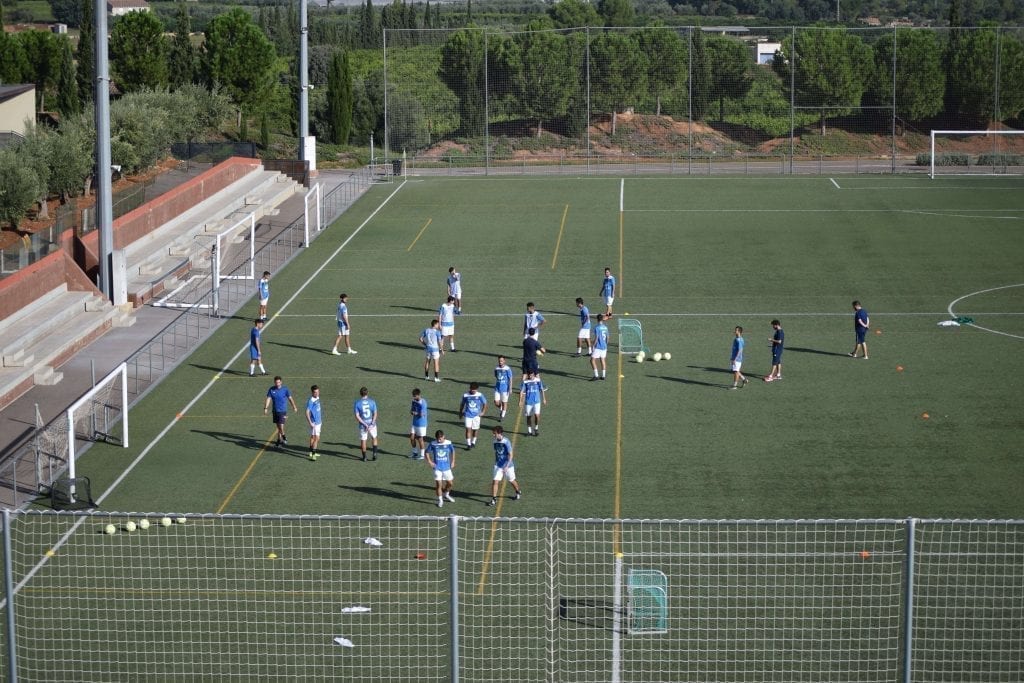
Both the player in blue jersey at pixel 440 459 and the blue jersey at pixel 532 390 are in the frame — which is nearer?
the player in blue jersey at pixel 440 459

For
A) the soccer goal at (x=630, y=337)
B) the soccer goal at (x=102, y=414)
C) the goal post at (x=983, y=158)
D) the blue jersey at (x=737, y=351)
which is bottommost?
the soccer goal at (x=102, y=414)

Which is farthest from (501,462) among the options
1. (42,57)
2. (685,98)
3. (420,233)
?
(42,57)

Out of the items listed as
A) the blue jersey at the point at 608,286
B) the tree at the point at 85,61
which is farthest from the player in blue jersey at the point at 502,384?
the tree at the point at 85,61

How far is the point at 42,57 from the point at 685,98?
106 ft

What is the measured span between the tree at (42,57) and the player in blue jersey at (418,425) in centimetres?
5406

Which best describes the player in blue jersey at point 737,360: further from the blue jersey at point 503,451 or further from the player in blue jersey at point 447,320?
the blue jersey at point 503,451

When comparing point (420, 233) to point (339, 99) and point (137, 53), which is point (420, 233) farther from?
point (137, 53)

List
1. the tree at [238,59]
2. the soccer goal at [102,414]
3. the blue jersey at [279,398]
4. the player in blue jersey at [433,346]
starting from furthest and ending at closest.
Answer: the tree at [238,59]
the player in blue jersey at [433,346]
the soccer goal at [102,414]
the blue jersey at [279,398]

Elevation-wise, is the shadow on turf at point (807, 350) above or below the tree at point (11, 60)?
below

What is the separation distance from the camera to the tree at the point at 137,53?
2881 inches

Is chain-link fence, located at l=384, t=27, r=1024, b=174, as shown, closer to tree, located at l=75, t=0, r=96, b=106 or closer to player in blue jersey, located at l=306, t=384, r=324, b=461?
tree, located at l=75, t=0, r=96, b=106

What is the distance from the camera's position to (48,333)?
3600 centimetres

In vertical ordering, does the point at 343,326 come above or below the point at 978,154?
below

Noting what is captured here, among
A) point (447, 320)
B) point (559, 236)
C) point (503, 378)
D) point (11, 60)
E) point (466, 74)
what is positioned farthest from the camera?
point (11, 60)
